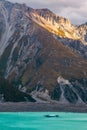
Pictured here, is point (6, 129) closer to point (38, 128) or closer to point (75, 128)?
point (38, 128)

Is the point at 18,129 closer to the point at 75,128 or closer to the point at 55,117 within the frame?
the point at 75,128

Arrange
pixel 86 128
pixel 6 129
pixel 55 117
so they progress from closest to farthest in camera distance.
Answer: pixel 6 129
pixel 86 128
pixel 55 117

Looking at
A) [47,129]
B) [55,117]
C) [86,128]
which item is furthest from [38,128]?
[55,117]

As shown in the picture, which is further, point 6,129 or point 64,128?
point 64,128

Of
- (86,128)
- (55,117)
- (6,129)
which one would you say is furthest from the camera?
(55,117)

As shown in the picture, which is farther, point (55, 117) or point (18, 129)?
point (55, 117)

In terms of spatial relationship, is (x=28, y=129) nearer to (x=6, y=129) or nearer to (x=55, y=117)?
(x=6, y=129)

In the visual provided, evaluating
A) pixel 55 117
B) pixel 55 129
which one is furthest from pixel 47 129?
pixel 55 117

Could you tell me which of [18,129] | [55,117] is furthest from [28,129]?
[55,117]
